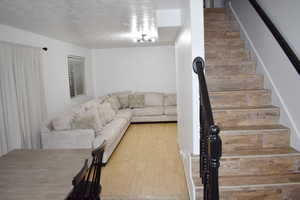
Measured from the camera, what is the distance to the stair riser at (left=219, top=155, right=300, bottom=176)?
6.56 feet

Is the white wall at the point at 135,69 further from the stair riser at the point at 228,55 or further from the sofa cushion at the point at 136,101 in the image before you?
the stair riser at the point at 228,55

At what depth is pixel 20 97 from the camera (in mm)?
3416

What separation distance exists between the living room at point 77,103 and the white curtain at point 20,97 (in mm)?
14

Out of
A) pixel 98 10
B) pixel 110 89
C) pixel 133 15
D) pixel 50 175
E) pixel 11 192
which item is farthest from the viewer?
pixel 110 89

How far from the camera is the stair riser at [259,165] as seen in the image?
200 centimetres

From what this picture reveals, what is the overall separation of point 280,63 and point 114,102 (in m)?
4.83

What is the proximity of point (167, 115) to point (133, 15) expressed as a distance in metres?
4.08

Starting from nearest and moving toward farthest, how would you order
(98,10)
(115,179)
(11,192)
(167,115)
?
(11,192), (98,10), (115,179), (167,115)

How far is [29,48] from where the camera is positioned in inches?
145

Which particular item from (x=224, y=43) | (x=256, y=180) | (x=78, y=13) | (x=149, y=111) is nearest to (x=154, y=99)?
(x=149, y=111)

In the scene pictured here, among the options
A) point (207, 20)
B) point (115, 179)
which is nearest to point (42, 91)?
point (115, 179)

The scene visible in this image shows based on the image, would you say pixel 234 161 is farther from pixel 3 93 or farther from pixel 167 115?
pixel 167 115

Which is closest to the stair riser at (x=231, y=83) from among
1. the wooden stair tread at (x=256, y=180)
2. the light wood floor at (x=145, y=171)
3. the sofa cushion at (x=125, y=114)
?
the wooden stair tread at (x=256, y=180)

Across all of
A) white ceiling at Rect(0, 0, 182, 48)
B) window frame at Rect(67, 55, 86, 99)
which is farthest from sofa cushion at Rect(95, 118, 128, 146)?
white ceiling at Rect(0, 0, 182, 48)
